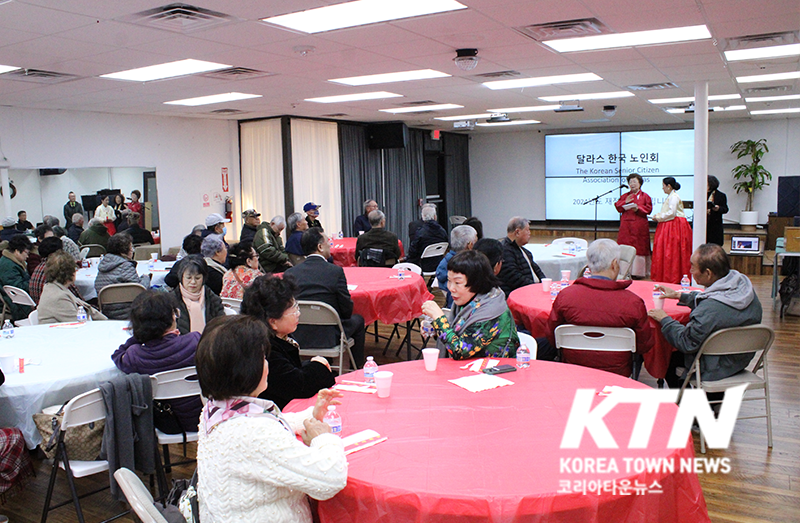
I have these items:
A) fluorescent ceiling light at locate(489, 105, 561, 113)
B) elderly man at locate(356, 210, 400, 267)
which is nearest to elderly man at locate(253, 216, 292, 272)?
elderly man at locate(356, 210, 400, 267)

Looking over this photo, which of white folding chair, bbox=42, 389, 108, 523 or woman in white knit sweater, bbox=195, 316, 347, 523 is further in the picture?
white folding chair, bbox=42, 389, 108, 523

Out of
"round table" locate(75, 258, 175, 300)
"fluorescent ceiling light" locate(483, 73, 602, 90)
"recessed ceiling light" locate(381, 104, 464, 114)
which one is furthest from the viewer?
"recessed ceiling light" locate(381, 104, 464, 114)

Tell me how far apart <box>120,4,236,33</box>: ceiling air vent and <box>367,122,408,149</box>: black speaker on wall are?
845 centimetres

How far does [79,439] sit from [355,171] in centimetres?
1012

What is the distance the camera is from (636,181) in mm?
9742

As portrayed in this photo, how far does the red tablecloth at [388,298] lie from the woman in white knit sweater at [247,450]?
3518mm

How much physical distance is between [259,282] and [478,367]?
3.70 feet

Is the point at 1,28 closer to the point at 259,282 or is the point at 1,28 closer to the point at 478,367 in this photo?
the point at 259,282

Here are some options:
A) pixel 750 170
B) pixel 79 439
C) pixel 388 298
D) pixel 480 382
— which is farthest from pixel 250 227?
pixel 750 170

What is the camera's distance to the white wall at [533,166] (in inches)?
569

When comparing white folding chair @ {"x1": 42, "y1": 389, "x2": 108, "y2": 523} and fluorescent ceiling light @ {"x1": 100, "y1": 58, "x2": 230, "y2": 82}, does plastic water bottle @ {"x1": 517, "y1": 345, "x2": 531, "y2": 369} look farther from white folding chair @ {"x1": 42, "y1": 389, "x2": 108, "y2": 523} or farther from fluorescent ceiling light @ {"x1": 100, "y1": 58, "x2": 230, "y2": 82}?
fluorescent ceiling light @ {"x1": 100, "y1": 58, "x2": 230, "y2": 82}

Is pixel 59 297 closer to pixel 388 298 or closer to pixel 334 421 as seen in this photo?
pixel 388 298
